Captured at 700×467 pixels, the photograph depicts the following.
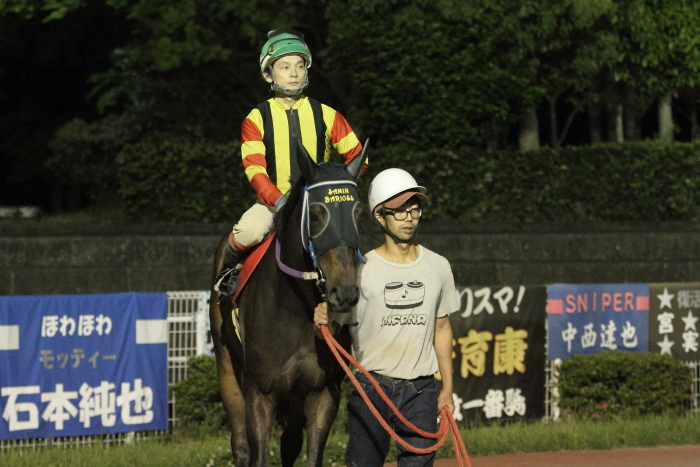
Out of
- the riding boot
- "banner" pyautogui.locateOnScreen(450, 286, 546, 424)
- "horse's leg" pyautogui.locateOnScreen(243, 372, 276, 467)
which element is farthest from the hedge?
"horse's leg" pyautogui.locateOnScreen(243, 372, 276, 467)

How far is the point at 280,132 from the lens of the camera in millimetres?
6176

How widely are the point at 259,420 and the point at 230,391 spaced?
1.28 meters

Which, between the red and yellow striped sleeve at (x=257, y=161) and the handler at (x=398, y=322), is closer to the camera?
the handler at (x=398, y=322)

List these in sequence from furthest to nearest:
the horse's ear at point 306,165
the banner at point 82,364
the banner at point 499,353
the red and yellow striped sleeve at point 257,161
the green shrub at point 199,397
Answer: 1. the banner at point 499,353
2. the green shrub at point 199,397
3. the banner at point 82,364
4. the red and yellow striped sleeve at point 257,161
5. the horse's ear at point 306,165

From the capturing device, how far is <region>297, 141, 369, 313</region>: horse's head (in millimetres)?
4816

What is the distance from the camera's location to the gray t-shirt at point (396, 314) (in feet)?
17.3

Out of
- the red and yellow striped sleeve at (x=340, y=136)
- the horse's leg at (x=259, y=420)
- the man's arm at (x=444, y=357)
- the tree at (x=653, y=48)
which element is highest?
the tree at (x=653, y=48)

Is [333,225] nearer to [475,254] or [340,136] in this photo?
[340,136]

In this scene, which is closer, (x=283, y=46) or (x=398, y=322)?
(x=398, y=322)

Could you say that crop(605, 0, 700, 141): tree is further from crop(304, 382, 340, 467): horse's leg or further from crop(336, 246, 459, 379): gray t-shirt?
crop(336, 246, 459, 379): gray t-shirt

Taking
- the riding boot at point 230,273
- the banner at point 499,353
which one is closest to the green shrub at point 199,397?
the banner at point 499,353

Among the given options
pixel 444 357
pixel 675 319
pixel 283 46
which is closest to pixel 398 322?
pixel 444 357

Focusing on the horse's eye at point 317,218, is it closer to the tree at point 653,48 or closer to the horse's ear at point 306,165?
the horse's ear at point 306,165

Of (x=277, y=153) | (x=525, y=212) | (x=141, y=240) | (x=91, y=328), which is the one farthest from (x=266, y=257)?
(x=525, y=212)
